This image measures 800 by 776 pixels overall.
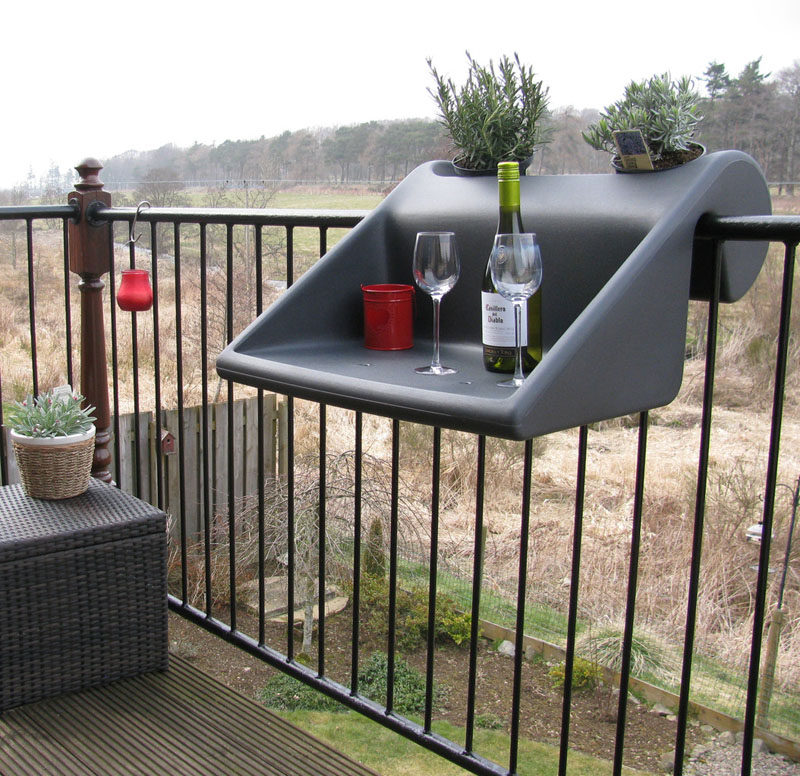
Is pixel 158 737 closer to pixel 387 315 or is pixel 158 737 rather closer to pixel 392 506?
pixel 392 506

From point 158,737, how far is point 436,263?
1115 millimetres

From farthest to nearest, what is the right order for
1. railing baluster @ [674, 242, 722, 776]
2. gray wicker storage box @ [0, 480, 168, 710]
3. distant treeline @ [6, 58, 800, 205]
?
1. gray wicker storage box @ [0, 480, 168, 710]
2. distant treeline @ [6, 58, 800, 205]
3. railing baluster @ [674, 242, 722, 776]

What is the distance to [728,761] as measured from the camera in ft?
15.8

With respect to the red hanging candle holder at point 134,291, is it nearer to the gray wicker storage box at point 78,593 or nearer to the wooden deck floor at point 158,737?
the gray wicker storage box at point 78,593

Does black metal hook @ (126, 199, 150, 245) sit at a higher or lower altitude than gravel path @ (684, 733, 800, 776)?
higher

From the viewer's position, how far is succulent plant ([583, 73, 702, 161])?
1030 millimetres

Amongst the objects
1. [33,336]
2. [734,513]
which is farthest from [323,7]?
[33,336]

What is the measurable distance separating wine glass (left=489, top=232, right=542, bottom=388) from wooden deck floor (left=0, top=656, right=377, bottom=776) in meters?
0.97

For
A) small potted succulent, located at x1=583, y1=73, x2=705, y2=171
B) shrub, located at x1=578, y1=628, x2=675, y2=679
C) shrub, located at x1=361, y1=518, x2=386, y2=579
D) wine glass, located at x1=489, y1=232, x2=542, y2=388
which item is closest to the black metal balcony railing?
small potted succulent, located at x1=583, y1=73, x2=705, y2=171

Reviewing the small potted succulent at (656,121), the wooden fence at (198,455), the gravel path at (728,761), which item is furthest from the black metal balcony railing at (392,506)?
the wooden fence at (198,455)

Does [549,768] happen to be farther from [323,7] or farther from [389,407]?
[323,7]

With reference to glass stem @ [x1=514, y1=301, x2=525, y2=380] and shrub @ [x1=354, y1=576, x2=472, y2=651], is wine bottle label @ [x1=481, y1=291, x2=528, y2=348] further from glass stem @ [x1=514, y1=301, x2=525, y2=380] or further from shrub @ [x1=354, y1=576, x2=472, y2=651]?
shrub @ [x1=354, y1=576, x2=472, y2=651]

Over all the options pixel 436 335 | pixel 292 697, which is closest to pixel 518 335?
pixel 436 335

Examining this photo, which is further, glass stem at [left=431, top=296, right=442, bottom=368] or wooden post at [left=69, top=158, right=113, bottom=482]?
wooden post at [left=69, top=158, right=113, bottom=482]
